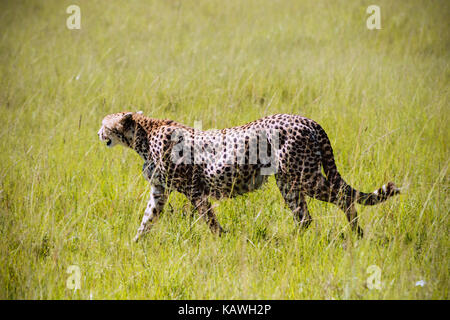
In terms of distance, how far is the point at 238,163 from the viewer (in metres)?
3.80

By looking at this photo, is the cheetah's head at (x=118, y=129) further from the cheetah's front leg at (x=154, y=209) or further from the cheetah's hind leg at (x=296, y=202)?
the cheetah's hind leg at (x=296, y=202)

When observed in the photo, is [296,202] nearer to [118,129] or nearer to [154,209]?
[154,209]

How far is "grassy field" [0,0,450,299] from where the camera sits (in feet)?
10.8

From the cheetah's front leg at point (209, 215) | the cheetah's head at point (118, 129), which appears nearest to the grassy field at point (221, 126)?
the cheetah's front leg at point (209, 215)

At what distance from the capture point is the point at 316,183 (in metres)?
3.75

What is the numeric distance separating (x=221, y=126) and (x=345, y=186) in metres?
2.20

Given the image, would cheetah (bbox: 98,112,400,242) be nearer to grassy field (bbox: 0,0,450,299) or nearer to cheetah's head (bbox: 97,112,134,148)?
cheetah's head (bbox: 97,112,134,148)

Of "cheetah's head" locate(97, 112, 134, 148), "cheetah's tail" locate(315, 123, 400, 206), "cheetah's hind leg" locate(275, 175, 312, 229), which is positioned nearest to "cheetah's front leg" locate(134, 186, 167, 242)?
"cheetah's head" locate(97, 112, 134, 148)

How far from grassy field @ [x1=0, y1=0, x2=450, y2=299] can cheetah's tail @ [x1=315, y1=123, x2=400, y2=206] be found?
0.51ft

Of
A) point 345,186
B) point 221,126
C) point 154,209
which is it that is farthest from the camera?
point 221,126

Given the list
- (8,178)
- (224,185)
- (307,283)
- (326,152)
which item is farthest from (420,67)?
(8,178)

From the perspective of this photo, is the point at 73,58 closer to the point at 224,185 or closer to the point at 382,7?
the point at 224,185

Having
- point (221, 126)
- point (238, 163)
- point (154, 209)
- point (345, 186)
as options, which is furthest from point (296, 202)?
point (221, 126)

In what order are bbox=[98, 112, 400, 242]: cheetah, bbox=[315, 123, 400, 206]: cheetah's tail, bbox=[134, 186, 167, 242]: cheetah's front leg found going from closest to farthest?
bbox=[315, 123, 400, 206]: cheetah's tail
bbox=[98, 112, 400, 242]: cheetah
bbox=[134, 186, 167, 242]: cheetah's front leg
